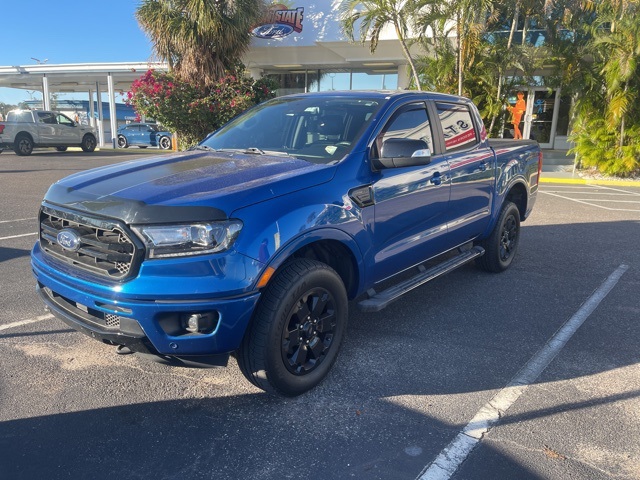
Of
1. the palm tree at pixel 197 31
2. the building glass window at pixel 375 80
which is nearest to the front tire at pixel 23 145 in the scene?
the palm tree at pixel 197 31

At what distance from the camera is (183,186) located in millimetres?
2877

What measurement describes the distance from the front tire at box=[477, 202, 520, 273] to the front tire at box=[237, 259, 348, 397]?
2.79 metres

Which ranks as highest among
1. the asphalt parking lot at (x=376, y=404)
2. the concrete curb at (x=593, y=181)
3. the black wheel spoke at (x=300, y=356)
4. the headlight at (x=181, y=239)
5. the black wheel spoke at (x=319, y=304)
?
the headlight at (x=181, y=239)

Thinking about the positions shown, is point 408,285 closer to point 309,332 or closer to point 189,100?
point 309,332

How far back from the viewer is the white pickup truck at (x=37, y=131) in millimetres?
20328

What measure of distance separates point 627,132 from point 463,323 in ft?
44.4

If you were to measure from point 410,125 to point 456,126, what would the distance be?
0.91 meters

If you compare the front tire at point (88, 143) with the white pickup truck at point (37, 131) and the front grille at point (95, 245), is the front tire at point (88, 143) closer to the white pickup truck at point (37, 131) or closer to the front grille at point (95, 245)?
the white pickup truck at point (37, 131)

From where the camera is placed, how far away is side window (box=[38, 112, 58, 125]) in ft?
70.3

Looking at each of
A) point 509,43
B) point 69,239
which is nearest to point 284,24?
point 509,43

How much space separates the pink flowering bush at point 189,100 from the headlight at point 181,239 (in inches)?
484

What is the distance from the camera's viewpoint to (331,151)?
3.58m

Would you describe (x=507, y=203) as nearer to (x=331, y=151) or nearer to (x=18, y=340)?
(x=331, y=151)

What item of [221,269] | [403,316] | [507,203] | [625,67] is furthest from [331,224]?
[625,67]
